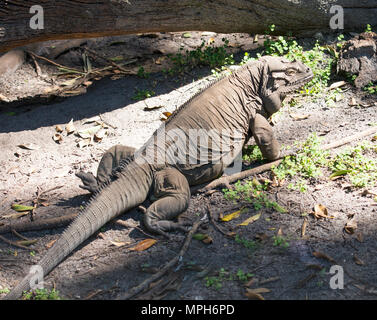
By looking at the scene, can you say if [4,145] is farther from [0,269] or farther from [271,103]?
[271,103]

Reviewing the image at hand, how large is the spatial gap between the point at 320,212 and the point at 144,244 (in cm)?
182

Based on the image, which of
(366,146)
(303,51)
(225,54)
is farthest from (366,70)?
(225,54)

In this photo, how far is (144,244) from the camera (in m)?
4.72

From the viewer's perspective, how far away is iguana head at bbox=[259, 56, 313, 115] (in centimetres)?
579

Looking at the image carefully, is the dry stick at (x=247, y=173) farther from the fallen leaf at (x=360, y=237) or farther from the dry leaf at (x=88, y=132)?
the dry leaf at (x=88, y=132)

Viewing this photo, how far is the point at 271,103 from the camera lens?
578 cm

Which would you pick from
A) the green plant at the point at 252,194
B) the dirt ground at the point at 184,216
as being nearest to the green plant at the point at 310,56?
the dirt ground at the point at 184,216

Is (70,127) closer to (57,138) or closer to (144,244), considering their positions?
(57,138)

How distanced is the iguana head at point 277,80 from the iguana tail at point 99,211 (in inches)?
70.3

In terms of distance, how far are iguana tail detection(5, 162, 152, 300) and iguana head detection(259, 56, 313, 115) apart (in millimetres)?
1785

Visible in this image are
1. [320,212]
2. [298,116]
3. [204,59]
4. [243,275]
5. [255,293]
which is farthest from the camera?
[204,59]

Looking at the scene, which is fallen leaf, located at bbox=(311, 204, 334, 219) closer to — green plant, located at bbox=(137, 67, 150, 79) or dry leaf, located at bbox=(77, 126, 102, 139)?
dry leaf, located at bbox=(77, 126, 102, 139)

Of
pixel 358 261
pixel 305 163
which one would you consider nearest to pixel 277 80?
pixel 305 163

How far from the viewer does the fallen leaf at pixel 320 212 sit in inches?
184
